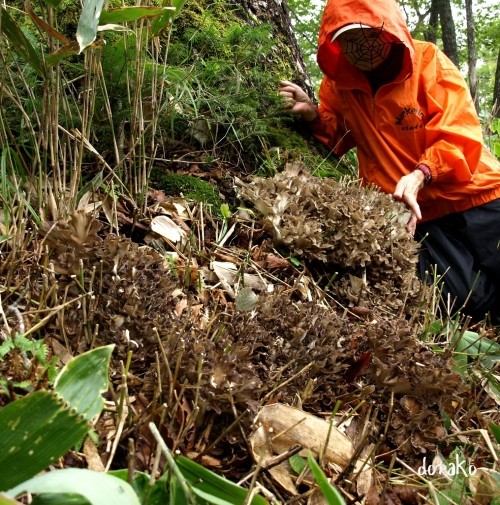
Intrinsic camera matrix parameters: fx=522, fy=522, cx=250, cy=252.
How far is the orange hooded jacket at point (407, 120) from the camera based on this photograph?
2.86 m

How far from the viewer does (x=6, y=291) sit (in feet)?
4.96

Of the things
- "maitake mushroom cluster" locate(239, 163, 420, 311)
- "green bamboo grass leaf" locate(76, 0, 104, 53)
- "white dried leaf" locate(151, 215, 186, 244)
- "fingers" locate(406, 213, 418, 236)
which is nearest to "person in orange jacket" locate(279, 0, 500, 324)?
"fingers" locate(406, 213, 418, 236)

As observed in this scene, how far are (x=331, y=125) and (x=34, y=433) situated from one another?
2831 millimetres

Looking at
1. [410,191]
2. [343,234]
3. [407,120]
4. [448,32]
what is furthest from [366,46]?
[448,32]

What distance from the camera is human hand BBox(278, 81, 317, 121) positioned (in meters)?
3.10

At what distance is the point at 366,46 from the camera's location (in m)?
2.96

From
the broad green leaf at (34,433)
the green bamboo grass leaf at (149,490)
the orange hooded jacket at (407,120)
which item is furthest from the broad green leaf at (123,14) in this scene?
the orange hooded jacket at (407,120)

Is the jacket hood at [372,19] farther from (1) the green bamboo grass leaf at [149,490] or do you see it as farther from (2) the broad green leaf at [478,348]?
(1) the green bamboo grass leaf at [149,490]

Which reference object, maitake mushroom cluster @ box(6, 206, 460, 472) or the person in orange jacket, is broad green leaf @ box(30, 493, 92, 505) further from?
the person in orange jacket

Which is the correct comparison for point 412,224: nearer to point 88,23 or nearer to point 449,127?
point 449,127

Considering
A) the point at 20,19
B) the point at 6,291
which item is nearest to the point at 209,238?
the point at 6,291

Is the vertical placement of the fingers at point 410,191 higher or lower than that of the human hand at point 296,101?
lower

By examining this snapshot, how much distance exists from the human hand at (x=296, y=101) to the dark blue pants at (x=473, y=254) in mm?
1018

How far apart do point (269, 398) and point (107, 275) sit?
1.97ft
